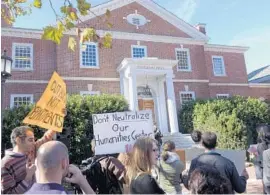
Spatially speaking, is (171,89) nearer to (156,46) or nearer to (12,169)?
(156,46)

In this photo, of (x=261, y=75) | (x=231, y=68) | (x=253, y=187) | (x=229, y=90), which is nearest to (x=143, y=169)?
(x=253, y=187)

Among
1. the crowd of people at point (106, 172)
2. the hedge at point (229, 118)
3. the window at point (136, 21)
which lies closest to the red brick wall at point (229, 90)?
the hedge at point (229, 118)

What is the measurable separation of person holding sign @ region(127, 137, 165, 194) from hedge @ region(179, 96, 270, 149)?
1308 cm

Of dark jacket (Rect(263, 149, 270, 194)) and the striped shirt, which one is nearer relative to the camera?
the striped shirt

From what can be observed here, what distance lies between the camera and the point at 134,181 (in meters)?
2.91

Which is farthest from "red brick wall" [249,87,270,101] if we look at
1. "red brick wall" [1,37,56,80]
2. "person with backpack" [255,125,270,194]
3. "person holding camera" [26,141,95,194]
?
"person holding camera" [26,141,95,194]

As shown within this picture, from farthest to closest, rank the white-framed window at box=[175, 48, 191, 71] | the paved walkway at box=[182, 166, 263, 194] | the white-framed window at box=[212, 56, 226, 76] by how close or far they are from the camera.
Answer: the white-framed window at box=[212, 56, 226, 76]
the white-framed window at box=[175, 48, 191, 71]
the paved walkway at box=[182, 166, 263, 194]

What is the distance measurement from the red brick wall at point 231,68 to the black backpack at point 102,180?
71.9 ft

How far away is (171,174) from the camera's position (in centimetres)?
476

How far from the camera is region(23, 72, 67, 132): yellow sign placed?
381 cm

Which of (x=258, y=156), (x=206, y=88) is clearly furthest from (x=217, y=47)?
(x=258, y=156)

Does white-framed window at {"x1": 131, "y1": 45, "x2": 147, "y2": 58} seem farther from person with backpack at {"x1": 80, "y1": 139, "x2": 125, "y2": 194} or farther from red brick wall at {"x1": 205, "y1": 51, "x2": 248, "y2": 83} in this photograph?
person with backpack at {"x1": 80, "y1": 139, "x2": 125, "y2": 194}

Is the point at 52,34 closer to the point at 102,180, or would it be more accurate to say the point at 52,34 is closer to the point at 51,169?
the point at 102,180

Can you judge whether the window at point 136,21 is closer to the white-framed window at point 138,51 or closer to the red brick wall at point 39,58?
the white-framed window at point 138,51
